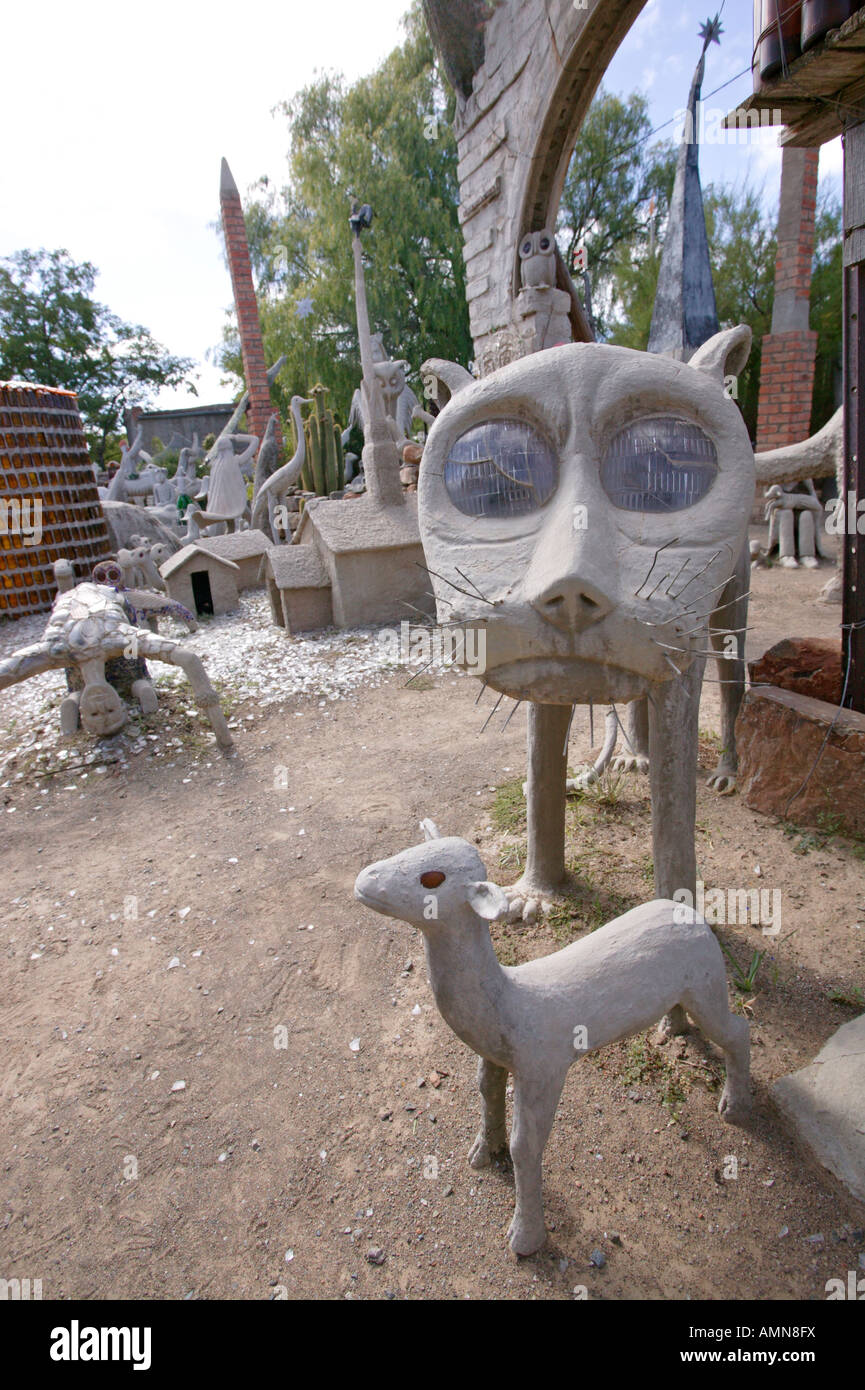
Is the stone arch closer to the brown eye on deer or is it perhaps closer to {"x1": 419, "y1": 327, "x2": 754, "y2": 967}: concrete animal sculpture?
{"x1": 419, "y1": 327, "x2": 754, "y2": 967}: concrete animal sculpture

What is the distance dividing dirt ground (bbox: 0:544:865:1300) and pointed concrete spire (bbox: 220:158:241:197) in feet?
49.6

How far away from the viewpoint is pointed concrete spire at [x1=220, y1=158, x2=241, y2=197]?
47.5 ft

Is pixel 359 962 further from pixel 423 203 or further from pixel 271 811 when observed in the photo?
pixel 423 203

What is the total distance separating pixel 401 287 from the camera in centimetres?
1642

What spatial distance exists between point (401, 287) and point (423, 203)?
67.9 inches

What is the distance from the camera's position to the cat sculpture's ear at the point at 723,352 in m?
1.80

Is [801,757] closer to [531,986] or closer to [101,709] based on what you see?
[531,986]

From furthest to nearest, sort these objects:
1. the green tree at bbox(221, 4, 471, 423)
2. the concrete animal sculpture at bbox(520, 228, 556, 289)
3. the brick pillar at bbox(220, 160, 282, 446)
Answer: the green tree at bbox(221, 4, 471, 423) → the brick pillar at bbox(220, 160, 282, 446) → the concrete animal sculpture at bbox(520, 228, 556, 289)

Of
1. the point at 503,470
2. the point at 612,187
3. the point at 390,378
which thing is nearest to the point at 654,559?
the point at 503,470

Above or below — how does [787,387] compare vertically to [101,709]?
above

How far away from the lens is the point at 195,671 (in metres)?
4.98

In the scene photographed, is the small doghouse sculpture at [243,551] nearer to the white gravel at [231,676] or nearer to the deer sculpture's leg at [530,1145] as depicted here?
the white gravel at [231,676]

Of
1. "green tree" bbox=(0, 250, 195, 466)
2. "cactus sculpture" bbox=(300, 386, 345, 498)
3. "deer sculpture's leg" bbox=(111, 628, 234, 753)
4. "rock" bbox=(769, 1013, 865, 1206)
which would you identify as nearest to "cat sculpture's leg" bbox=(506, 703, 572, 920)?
"rock" bbox=(769, 1013, 865, 1206)

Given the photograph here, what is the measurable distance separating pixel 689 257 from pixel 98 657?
6.34 metres
